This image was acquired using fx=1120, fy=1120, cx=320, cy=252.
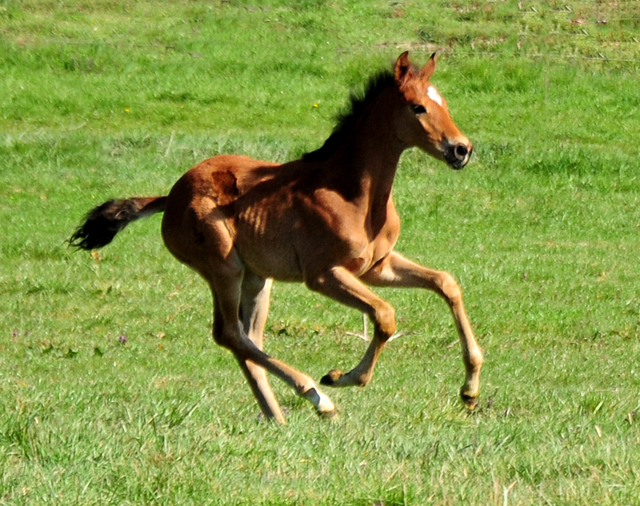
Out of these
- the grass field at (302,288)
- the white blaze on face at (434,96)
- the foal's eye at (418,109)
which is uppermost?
the white blaze on face at (434,96)

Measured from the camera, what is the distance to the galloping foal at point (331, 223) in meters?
6.22

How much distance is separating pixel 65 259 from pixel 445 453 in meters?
7.96

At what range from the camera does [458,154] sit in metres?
6.14

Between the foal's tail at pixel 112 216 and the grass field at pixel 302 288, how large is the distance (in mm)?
936

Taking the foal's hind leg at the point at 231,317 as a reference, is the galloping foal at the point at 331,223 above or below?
above

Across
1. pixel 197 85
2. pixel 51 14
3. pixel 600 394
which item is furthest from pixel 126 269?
pixel 51 14

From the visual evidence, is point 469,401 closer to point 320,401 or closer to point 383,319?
point 383,319

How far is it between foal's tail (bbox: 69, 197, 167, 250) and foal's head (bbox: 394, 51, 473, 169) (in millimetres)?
1797

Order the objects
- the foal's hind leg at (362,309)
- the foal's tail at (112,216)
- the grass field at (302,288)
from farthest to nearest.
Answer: the foal's tail at (112,216) < the foal's hind leg at (362,309) < the grass field at (302,288)

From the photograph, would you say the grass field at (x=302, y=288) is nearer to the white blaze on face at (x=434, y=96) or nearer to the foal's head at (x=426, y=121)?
the foal's head at (x=426, y=121)

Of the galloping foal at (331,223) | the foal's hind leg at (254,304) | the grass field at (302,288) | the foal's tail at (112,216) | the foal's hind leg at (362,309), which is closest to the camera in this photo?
the grass field at (302,288)

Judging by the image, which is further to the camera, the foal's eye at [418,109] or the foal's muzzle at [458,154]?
the foal's eye at [418,109]

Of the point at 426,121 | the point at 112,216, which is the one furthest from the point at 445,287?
the point at 112,216

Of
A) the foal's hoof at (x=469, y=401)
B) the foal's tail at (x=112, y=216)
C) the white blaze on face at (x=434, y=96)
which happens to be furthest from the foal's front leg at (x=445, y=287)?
the foal's tail at (x=112, y=216)
